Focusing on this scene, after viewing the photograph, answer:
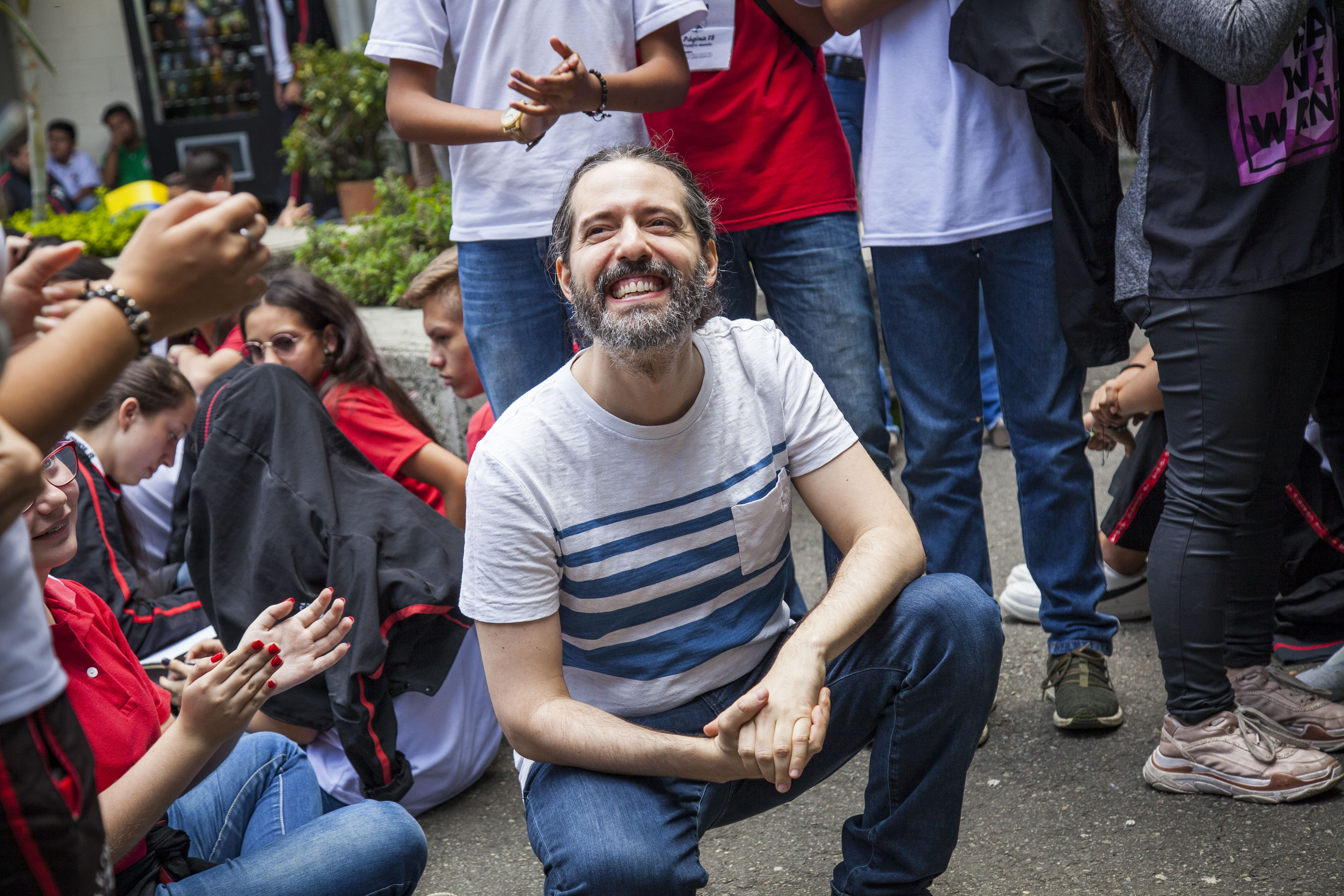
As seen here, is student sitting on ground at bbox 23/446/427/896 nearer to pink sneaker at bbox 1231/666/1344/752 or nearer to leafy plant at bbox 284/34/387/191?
pink sneaker at bbox 1231/666/1344/752

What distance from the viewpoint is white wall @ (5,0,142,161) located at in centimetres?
1265

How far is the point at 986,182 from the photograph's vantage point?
2748 millimetres

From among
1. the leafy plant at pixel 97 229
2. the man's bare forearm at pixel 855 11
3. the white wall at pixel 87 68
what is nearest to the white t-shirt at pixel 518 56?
the man's bare forearm at pixel 855 11

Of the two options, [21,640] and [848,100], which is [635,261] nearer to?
[21,640]

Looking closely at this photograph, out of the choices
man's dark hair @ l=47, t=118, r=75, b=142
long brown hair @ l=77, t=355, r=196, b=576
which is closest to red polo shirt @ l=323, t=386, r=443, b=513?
long brown hair @ l=77, t=355, r=196, b=576

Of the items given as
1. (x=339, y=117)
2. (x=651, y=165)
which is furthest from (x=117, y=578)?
(x=339, y=117)

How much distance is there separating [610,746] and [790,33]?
1866 mm

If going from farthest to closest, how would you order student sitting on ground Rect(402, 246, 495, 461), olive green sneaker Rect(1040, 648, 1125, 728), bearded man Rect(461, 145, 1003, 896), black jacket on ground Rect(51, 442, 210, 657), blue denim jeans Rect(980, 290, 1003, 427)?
blue denim jeans Rect(980, 290, 1003, 427), student sitting on ground Rect(402, 246, 495, 461), black jacket on ground Rect(51, 442, 210, 657), olive green sneaker Rect(1040, 648, 1125, 728), bearded man Rect(461, 145, 1003, 896)

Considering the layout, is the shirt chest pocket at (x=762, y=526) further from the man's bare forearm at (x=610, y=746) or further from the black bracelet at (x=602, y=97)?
the black bracelet at (x=602, y=97)

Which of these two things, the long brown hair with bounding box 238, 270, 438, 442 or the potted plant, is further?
the potted plant

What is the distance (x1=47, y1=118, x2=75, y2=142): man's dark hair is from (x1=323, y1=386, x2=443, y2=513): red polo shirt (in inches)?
400

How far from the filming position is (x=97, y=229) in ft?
23.3

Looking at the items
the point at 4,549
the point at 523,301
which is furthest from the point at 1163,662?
the point at 4,549

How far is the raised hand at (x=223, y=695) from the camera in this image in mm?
1823
